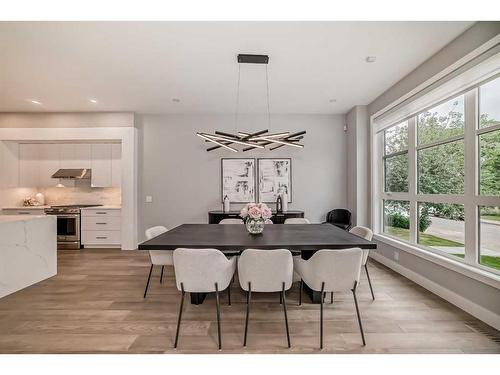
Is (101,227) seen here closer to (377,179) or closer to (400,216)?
(377,179)

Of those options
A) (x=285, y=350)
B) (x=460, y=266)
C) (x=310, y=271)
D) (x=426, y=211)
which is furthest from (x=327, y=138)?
(x=285, y=350)

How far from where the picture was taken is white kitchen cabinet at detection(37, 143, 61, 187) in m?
5.44

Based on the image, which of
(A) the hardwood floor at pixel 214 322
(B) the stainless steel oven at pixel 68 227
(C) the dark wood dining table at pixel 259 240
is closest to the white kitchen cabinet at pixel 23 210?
(B) the stainless steel oven at pixel 68 227

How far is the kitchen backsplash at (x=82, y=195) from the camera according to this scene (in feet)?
18.7

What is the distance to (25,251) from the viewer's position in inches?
126

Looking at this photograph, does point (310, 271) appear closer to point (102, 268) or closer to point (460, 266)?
point (460, 266)

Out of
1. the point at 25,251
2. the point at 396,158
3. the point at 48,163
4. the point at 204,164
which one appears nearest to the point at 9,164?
the point at 48,163

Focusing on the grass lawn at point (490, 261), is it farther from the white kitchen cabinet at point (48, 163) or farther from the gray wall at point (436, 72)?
the white kitchen cabinet at point (48, 163)

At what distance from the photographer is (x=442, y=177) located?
10.2ft

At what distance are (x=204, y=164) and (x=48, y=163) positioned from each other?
332cm

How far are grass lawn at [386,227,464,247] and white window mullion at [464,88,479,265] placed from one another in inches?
10.7

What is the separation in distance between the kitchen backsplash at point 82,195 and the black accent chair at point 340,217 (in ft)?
14.9

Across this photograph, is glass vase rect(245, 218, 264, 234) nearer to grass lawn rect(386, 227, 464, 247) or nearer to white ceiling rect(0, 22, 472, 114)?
white ceiling rect(0, 22, 472, 114)

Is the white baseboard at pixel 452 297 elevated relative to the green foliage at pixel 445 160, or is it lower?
lower
